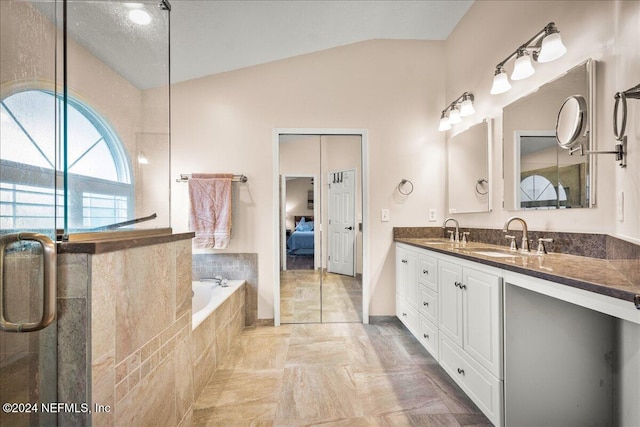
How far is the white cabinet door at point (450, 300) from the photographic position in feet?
5.31

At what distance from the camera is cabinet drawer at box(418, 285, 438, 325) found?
192 cm

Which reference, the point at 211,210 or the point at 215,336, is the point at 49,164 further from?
the point at 211,210

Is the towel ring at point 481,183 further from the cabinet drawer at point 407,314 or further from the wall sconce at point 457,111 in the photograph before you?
the cabinet drawer at point 407,314

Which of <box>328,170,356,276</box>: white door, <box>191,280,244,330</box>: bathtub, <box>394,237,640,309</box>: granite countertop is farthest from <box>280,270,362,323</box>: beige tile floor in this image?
<box>394,237,640,309</box>: granite countertop

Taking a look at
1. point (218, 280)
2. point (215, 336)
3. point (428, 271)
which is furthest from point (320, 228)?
point (215, 336)

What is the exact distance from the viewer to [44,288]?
2.32ft

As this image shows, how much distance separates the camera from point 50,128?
81 cm

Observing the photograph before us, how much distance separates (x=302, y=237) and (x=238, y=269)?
0.74 metres

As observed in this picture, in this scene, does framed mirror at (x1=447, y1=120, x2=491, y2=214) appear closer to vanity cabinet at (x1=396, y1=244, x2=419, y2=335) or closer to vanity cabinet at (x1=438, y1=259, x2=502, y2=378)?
vanity cabinet at (x1=396, y1=244, x2=419, y2=335)

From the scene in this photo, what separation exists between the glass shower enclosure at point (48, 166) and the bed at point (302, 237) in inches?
72.1

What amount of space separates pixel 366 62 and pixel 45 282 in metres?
3.02

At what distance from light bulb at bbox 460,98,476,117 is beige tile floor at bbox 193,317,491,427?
2.06 m

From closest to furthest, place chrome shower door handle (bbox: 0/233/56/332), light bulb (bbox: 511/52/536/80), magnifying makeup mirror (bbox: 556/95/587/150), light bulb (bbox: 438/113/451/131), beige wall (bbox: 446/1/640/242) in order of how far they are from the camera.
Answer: chrome shower door handle (bbox: 0/233/56/332), beige wall (bbox: 446/1/640/242), magnifying makeup mirror (bbox: 556/95/587/150), light bulb (bbox: 511/52/536/80), light bulb (bbox: 438/113/451/131)

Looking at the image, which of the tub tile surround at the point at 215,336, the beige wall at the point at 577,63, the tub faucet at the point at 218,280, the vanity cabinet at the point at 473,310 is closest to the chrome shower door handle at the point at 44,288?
the tub tile surround at the point at 215,336
